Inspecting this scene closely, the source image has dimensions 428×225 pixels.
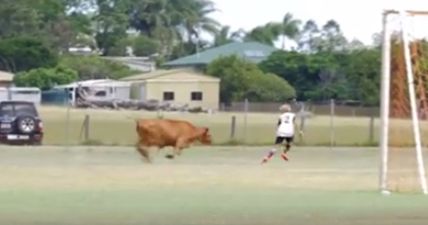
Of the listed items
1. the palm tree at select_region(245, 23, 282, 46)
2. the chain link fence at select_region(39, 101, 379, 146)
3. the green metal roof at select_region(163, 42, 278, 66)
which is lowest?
the chain link fence at select_region(39, 101, 379, 146)

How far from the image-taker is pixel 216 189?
23469mm

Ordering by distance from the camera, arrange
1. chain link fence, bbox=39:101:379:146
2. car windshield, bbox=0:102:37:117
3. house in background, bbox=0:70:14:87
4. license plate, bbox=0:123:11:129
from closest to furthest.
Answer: license plate, bbox=0:123:11:129 → car windshield, bbox=0:102:37:117 → chain link fence, bbox=39:101:379:146 → house in background, bbox=0:70:14:87

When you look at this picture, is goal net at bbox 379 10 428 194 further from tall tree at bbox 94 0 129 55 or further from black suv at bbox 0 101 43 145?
tall tree at bbox 94 0 129 55

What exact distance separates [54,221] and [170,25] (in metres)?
127

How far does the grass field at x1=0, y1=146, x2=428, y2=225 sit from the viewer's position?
17.2m

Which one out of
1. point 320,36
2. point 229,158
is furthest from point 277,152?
point 320,36

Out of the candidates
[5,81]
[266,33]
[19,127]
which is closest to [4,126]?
[19,127]

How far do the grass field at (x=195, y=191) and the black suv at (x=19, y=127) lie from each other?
356cm

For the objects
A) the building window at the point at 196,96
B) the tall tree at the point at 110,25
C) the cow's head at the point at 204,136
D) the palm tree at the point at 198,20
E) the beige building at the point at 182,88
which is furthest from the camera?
the palm tree at the point at 198,20

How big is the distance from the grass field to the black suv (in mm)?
3562

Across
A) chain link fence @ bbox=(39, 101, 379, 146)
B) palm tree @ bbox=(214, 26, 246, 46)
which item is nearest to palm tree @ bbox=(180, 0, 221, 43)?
palm tree @ bbox=(214, 26, 246, 46)

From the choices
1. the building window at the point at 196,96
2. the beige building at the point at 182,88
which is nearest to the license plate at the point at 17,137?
the beige building at the point at 182,88

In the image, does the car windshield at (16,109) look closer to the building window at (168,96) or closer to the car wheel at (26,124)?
the car wheel at (26,124)

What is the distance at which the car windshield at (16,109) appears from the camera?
43562mm
